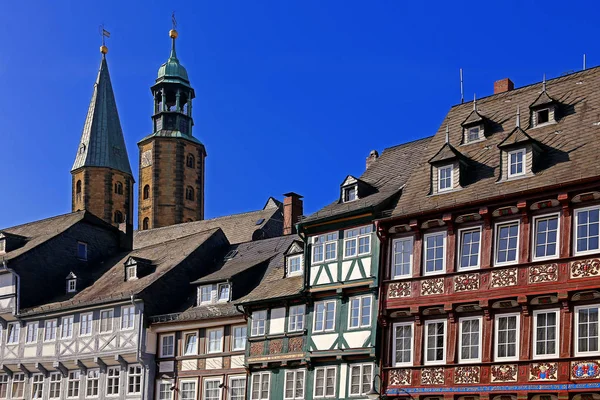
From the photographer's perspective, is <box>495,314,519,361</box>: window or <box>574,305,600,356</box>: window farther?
<box>495,314,519,361</box>: window

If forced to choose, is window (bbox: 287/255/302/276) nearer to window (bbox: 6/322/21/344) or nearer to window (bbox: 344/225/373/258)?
window (bbox: 344/225/373/258)

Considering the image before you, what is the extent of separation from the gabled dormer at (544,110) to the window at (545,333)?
702 centimetres

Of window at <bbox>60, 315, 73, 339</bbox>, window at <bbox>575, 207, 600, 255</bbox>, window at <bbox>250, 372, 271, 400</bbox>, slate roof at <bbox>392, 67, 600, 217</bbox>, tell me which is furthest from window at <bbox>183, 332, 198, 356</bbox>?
window at <bbox>575, 207, 600, 255</bbox>

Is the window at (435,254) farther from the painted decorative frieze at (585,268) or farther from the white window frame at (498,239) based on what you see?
the painted decorative frieze at (585,268)

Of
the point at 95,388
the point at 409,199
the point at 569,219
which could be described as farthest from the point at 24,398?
the point at 569,219

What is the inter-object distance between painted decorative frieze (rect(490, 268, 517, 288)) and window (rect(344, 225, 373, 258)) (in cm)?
591

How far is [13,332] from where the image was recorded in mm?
51188

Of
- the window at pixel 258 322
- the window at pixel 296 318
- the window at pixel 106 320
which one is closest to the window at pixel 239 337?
the window at pixel 258 322

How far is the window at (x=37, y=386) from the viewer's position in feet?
161

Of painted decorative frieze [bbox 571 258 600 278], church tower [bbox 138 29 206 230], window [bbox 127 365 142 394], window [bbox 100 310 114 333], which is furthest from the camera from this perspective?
church tower [bbox 138 29 206 230]

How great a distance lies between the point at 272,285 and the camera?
135 ft

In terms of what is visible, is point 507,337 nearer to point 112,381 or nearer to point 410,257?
point 410,257

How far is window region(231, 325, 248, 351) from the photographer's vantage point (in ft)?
135

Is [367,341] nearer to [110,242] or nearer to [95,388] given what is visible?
[95,388]
